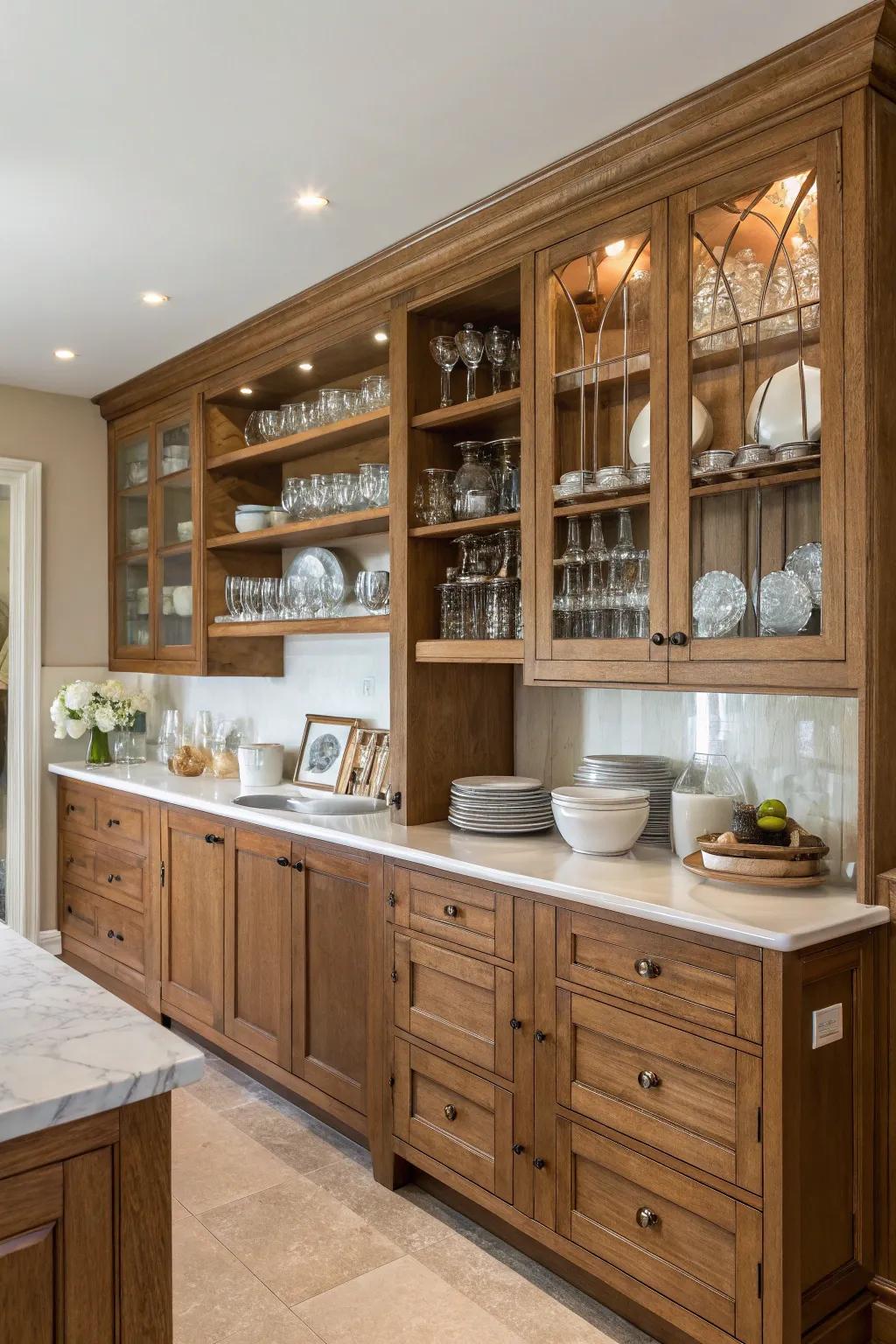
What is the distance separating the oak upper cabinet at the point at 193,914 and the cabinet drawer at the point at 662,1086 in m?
1.63

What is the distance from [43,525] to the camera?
482cm

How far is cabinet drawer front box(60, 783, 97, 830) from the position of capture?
4457 millimetres

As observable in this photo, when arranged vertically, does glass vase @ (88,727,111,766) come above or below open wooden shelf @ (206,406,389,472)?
below

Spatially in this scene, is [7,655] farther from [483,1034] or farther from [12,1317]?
[12,1317]

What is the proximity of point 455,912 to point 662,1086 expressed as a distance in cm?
69

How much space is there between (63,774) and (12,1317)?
3.75 m

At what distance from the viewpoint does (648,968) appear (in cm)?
209

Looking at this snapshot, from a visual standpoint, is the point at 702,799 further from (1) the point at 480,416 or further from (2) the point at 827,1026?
(1) the point at 480,416

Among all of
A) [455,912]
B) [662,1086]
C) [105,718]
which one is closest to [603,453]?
[455,912]

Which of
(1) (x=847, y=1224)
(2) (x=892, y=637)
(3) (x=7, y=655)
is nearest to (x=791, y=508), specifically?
(2) (x=892, y=637)

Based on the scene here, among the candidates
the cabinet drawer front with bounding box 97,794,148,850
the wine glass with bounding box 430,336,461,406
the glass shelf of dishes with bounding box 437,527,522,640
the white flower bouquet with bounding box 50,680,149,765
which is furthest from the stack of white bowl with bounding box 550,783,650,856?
the white flower bouquet with bounding box 50,680,149,765

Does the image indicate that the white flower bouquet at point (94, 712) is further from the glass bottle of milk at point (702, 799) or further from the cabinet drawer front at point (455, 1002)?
the glass bottle of milk at point (702, 799)

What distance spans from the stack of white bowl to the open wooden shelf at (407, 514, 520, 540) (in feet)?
2.51

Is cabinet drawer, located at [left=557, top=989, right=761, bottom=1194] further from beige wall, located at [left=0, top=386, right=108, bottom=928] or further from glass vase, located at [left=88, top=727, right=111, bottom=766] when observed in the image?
beige wall, located at [left=0, top=386, right=108, bottom=928]
